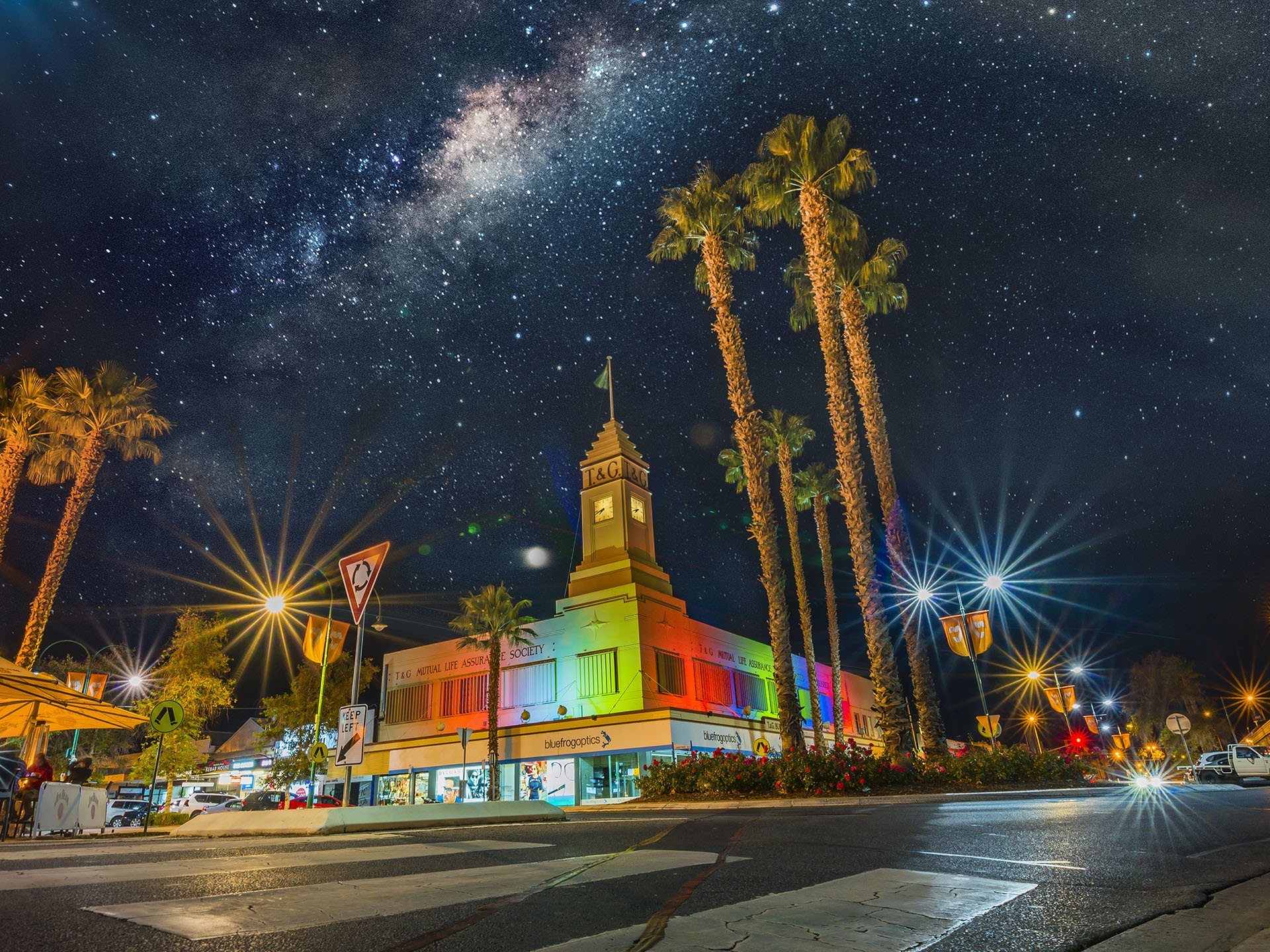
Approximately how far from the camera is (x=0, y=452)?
29.1m

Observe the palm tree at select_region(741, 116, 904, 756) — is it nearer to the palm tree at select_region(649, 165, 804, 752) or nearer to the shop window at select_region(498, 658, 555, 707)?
the palm tree at select_region(649, 165, 804, 752)

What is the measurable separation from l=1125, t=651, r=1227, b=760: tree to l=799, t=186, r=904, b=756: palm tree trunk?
47947 millimetres

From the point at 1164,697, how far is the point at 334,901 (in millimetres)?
69432

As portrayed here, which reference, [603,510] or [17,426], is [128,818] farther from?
[603,510]

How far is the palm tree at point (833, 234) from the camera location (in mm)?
20750

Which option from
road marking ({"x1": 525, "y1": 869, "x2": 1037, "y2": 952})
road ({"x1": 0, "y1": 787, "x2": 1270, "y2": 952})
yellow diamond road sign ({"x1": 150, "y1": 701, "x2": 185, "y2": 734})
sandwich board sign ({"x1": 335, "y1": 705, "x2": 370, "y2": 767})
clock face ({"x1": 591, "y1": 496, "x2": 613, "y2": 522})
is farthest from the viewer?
clock face ({"x1": 591, "y1": 496, "x2": 613, "y2": 522})

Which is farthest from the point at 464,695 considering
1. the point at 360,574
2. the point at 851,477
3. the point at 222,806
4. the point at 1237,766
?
the point at 360,574

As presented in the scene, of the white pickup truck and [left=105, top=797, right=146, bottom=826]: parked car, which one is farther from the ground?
[left=105, top=797, right=146, bottom=826]: parked car

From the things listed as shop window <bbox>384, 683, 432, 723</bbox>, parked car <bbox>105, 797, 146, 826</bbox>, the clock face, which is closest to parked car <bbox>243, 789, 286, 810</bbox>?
parked car <bbox>105, 797, 146, 826</bbox>

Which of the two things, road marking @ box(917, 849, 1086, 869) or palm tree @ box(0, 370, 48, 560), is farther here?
palm tree @ box(0, 370, 48, 560)

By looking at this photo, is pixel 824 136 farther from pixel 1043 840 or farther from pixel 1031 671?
pixel 1031 671

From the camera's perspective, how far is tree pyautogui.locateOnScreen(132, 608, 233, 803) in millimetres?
35188

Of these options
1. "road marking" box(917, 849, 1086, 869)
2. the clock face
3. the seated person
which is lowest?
"road marking" box(917, 849, 1086, 869)

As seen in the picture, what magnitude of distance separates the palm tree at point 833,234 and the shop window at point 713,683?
1109 inches
